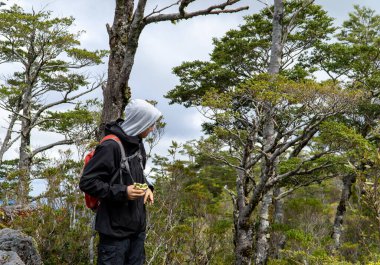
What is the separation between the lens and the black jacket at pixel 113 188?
2104mm

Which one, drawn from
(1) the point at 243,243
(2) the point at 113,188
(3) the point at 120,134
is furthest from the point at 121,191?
(1) the point at 243,243

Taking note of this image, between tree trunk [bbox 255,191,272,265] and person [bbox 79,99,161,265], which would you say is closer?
person [bbox 79,99,161,265]

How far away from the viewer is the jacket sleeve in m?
2.09

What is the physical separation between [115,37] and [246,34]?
33.0ft

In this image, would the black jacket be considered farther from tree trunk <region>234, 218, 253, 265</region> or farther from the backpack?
tree trunk <region>234, 218, 253, 265</region>

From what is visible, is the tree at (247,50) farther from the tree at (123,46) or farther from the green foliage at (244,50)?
the tree at (123,46)

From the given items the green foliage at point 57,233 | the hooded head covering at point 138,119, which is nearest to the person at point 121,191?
the hooded head covering at point 138,119

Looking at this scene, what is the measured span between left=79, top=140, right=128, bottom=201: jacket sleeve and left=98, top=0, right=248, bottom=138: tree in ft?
4.63

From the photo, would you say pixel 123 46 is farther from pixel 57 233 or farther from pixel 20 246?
pixel 57 233

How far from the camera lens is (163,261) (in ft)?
21.1

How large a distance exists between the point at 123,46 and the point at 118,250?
6.61 ft

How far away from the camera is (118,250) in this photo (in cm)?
221

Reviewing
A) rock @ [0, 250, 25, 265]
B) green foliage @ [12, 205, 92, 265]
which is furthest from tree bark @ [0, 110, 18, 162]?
rock @ [0, 250, 25, 265]

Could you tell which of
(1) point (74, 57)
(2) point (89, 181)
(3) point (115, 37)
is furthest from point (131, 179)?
(1) point (74, 57)
